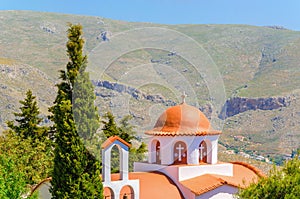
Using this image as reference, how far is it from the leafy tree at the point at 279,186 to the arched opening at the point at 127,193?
438 centimetres

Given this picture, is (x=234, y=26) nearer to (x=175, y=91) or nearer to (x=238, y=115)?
(x=238, y=115)

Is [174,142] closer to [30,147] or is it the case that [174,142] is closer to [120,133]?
[120,133]

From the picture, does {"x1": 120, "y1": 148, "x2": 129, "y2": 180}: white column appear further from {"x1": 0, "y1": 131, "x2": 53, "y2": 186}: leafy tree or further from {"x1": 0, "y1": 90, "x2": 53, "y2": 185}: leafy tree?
{"x1": 0, "y1": 131, "x2": 53, "y2": 186}: leafy tree

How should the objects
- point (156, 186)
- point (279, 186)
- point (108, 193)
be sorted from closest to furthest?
point (279, 186) < point (108, 193) < point (156, 186)

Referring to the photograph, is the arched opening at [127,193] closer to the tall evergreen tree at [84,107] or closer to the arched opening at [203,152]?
the tall evergreen tree at [84,107]

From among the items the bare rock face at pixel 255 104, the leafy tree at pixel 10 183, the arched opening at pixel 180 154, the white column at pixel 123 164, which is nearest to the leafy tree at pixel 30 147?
the arched opening at pixel 180 154

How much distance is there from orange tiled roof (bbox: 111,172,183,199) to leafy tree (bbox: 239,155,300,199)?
4013 millimetres

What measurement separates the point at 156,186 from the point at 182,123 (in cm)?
290

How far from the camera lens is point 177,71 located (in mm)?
20328

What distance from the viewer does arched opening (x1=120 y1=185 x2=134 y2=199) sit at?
595 inches

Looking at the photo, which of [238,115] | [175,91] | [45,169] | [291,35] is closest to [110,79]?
[175,91]

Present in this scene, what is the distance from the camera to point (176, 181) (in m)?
16.5

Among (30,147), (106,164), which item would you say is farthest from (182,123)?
(30,147)

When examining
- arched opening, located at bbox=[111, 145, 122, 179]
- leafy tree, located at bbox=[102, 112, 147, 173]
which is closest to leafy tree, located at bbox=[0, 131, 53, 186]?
arched opening, located at bbox=[111, 145, 122, 179]
